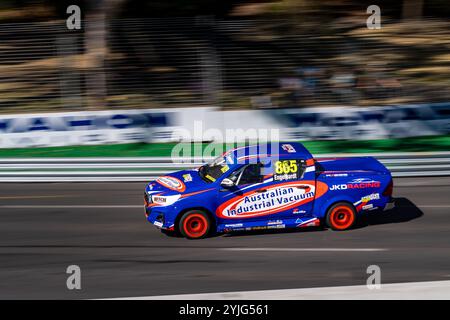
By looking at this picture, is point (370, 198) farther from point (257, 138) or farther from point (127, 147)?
point (127, 147)

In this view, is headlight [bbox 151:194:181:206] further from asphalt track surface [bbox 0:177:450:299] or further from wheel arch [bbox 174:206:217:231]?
asphalt track surface [bbox 0:177:450:299]

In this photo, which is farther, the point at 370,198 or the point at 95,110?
the point at 95,110

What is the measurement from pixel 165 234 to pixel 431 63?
50.8ft

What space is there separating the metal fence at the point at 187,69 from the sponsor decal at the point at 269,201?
764cm

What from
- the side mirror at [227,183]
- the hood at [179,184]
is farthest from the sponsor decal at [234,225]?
the hood at [179,184]

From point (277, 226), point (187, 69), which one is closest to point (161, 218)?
point (277, 226)

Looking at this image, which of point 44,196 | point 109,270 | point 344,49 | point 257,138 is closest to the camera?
point 109,270

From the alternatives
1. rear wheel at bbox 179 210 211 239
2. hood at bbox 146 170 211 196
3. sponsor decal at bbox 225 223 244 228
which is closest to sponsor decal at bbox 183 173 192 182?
hood at bbox 146 170 211 196

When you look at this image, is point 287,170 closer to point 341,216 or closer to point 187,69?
point 341,216

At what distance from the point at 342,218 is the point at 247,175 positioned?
1.79 metres

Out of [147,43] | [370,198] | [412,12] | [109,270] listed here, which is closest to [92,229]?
[109,270]

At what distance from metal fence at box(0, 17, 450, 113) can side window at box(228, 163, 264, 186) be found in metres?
7.46

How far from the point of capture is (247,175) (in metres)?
10.7

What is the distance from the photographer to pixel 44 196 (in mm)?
14328
